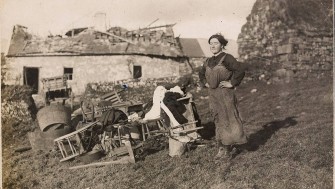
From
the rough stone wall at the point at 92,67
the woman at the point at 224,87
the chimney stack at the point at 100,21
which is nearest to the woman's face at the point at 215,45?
the woman at the point at 224,87

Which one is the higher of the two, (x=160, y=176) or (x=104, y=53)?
(x=104, y=53)

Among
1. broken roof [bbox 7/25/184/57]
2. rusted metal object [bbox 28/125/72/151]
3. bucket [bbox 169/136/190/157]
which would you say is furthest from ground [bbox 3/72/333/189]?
broken roof [bbox 7/25/184/57]

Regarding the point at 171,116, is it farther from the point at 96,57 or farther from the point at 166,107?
the point at 96,57

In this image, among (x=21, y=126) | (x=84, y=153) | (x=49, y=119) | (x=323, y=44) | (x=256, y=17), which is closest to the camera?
(x=84, y=153)

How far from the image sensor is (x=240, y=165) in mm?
5363

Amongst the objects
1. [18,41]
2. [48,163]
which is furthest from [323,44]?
[18,41]

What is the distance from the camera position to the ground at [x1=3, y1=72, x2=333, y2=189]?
15.9 feet

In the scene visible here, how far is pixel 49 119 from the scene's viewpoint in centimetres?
947

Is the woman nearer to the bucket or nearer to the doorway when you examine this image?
the bucket

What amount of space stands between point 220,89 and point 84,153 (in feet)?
11.8

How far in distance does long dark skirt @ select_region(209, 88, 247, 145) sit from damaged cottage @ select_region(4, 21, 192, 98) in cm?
1433

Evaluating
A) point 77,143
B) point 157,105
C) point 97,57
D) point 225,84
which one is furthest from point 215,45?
point 97,57

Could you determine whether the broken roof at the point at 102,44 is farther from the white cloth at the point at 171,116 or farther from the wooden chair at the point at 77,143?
the white cloth at the point at 171,116

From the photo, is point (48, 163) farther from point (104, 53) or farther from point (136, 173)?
point (104, 53)
